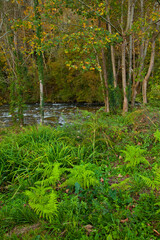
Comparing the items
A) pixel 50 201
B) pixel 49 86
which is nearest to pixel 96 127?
pixel 50 201

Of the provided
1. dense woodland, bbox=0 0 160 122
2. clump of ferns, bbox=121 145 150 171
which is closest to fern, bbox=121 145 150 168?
clump of ferns, bbox=121 145 150 171

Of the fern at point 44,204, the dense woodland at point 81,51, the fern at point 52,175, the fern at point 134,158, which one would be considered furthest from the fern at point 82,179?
the dense woodland at point 81,51

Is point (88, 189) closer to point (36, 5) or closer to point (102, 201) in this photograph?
point (102, 201)

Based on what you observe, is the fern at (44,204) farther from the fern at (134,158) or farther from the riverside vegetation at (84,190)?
the fern at (134,158)

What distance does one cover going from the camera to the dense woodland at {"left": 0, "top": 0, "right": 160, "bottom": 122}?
6.94 meters

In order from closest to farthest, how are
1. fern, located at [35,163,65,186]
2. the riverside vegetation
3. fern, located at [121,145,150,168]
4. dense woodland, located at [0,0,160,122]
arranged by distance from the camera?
1. the riverside vegetation
2. fern, located at [35,163,65,186]
3. fern, located at [121,145,150,168]
4. dense woodland, located at [0,0,160,122]

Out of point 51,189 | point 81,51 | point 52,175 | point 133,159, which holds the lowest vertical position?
point 51,189

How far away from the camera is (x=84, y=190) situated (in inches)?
105

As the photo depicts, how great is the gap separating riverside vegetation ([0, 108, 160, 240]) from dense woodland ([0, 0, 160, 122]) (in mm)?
3477

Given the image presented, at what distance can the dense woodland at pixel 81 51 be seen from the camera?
6.94 m

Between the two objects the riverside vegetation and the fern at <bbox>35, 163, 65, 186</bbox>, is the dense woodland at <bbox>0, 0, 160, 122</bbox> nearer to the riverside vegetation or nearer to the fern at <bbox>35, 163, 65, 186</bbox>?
the riverside vegetation

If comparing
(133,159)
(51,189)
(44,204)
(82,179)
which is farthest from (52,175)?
Answer: (133,159)

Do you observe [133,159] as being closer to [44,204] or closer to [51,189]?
[51,189]

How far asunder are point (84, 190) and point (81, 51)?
5.63 m
